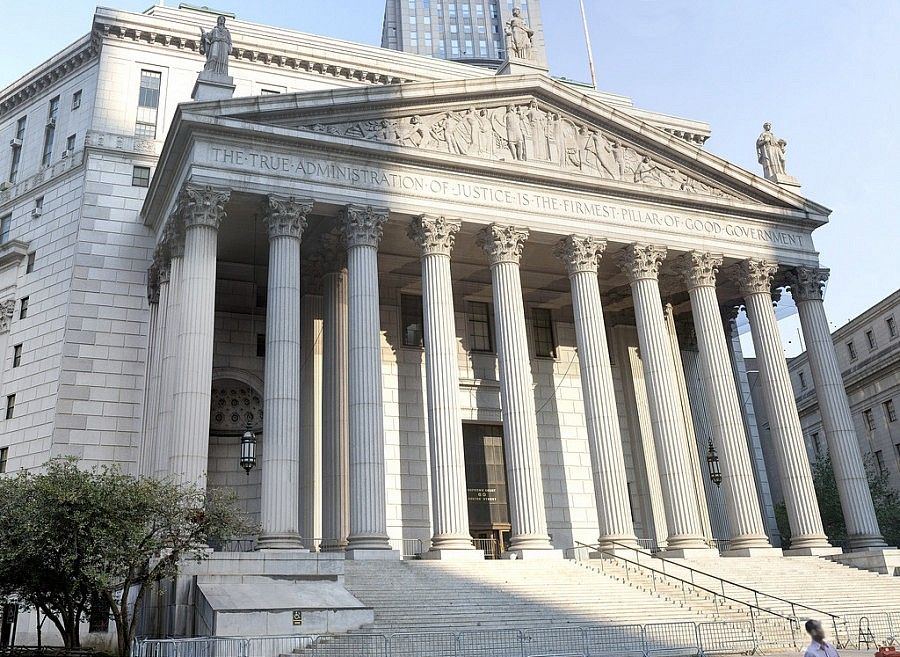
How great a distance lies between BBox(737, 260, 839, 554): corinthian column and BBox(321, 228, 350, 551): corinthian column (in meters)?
17.8

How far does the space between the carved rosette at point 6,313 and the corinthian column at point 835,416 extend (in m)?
35.9

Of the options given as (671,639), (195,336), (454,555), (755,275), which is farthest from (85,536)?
(755,275)

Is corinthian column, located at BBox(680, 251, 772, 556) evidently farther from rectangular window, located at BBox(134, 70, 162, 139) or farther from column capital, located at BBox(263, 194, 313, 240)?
rectangular window, located at BBox(134, 70, 162, 139)

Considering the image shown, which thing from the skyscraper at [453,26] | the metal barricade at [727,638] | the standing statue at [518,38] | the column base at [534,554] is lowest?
the metal barricade at [727,638]

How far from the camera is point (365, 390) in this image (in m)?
27.9

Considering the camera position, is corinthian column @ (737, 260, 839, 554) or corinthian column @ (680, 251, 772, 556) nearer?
corinthian column @ (680, 251, 772, 556)

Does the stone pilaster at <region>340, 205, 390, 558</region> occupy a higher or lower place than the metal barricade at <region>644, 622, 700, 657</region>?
higher

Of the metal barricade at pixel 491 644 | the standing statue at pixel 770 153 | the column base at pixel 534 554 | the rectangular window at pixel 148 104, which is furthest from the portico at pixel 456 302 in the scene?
the metal barricade at pixel 491 644

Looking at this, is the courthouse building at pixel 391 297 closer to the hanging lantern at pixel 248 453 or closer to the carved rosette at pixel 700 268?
the carved rosette at pixel 700 268

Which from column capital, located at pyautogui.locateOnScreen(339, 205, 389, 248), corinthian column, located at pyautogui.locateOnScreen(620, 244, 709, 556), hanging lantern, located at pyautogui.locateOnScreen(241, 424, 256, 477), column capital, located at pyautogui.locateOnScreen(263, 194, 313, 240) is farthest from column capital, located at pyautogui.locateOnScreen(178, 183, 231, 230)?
corinthian column, located at pyautogui.locateOnScreen(620, 244, 709, 556)

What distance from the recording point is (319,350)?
34.8 meters

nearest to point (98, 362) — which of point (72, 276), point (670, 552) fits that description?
point (72, 276)

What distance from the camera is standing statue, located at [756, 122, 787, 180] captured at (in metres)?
39.5

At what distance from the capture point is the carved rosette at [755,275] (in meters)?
36.1
